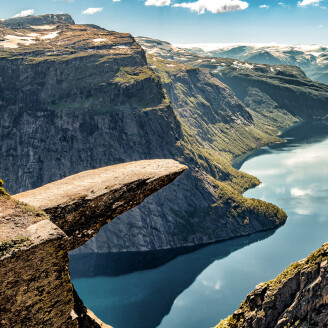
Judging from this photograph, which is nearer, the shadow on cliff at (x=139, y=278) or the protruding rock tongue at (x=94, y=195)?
the protruding rock tongue at (x=94, y=195)

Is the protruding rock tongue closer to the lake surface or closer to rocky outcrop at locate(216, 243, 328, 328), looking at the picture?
rocky outcrop at locate(216, 243, 328, 328)

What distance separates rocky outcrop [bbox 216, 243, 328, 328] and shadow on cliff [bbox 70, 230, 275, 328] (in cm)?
10770

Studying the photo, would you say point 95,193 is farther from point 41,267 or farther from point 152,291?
point 152,291

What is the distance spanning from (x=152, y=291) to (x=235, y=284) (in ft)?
121

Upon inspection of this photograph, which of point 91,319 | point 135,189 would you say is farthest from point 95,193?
point 91,319

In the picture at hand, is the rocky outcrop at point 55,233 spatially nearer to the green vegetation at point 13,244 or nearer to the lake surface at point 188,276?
the green vegetation at point 13,244

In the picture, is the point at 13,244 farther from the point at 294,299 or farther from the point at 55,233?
the point at 294,299

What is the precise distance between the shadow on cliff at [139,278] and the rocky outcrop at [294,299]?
107699mm

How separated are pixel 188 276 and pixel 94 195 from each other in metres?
147

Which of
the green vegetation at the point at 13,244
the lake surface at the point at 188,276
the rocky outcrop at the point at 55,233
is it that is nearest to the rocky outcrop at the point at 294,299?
the rocky outcrop at the point at 55,233

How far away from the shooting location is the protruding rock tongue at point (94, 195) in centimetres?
1897

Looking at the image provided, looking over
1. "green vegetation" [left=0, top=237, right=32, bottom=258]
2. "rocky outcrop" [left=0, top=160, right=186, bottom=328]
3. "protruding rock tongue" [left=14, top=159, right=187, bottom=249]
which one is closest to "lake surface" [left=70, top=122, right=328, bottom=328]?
"protruding rock tongue" [left=14, top=159, right=187, bottom=249]

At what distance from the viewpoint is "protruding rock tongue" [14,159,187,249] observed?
Answer: 747 inches

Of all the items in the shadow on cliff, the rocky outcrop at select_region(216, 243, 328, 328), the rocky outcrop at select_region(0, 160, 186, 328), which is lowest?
the shadow on cliff
